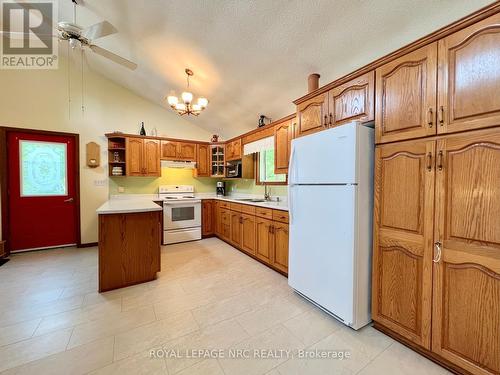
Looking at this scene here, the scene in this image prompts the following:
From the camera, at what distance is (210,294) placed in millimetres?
2277

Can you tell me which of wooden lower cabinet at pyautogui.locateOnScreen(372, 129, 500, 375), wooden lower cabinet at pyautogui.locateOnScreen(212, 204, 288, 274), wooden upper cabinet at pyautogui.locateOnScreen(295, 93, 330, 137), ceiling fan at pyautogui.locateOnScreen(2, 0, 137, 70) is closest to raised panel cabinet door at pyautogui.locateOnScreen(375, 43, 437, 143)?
wooden lower cabinet at pyautogui.locateOnScreen(372, 129, 500, 375)

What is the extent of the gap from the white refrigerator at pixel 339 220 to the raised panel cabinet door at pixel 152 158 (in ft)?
10.9

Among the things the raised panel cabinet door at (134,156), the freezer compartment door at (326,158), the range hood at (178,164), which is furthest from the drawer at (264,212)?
the raised panel cabinet door at (134,156)

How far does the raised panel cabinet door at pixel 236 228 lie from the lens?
3734mm

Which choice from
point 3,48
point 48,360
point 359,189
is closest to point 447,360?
point 359,189

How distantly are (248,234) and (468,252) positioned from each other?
8.60ft

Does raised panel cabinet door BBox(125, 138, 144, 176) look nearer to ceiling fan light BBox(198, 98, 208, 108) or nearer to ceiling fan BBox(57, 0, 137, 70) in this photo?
ceiling fan light BBox(198, 98, 208, 108)

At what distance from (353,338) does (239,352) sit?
0.91 meters

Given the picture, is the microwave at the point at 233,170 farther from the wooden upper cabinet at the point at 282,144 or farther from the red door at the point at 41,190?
the red door at the point at 41,190

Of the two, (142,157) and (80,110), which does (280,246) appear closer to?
(142,157)

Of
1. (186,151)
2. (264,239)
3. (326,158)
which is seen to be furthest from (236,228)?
(326,158)

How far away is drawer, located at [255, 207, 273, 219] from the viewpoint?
2930 millimetres

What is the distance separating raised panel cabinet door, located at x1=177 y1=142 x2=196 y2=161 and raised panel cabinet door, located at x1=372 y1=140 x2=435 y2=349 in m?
3.86

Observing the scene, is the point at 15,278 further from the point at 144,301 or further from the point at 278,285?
the point at 278,285
